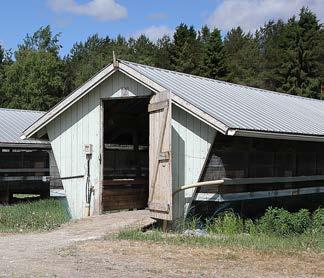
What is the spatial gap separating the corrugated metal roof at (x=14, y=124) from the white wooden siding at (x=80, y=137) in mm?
4037

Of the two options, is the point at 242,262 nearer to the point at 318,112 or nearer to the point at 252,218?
the point at 252,218

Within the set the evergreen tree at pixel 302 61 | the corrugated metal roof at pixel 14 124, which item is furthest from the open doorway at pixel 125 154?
the evergreen tree at pixel 302 61

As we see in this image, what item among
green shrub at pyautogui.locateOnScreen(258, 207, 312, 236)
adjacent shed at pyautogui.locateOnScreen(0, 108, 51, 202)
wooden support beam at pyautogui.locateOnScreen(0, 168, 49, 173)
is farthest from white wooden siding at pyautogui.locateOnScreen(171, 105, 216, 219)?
wooden support beam at pyautogui.locateOnScreen(0, 168, 49, 173)

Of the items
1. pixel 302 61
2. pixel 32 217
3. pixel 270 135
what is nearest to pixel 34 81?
pixel 302 61

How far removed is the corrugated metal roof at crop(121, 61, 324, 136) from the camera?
40.6 feet

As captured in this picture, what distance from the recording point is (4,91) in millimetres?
60969

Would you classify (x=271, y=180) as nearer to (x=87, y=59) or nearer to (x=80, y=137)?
(x=80, y=137)

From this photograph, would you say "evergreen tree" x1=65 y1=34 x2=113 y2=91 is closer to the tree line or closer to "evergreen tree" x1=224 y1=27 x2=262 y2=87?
the tree line

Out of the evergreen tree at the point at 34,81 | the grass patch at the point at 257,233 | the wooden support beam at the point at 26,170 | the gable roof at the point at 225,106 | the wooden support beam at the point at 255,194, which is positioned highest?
the evergreen tree at the point at 34,81

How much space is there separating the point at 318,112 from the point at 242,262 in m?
10.2

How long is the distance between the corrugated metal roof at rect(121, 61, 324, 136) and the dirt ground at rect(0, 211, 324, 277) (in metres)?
2.99

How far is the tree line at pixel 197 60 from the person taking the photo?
166 feet

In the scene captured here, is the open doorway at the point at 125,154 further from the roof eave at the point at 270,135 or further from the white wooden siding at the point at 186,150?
the roof eave at the point at 270,135

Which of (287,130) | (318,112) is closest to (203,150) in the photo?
(287,130)
